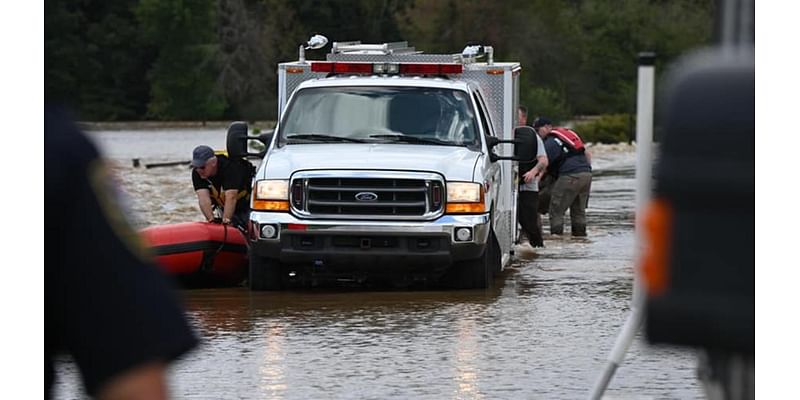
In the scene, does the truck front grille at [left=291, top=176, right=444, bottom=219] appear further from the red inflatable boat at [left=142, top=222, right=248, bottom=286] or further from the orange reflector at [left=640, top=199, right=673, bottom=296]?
the orange reflector at [left=640, top=199, right=673, bottom=296]

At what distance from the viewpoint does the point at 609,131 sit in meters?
77.2

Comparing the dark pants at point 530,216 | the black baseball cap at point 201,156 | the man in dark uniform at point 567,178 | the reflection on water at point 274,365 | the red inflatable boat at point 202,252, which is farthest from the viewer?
the man in dark uniform at point 567,178

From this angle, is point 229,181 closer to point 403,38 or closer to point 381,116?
point 381,116

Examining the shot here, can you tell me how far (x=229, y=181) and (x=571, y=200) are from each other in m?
6.71

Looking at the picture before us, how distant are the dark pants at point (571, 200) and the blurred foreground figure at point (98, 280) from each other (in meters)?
18.1

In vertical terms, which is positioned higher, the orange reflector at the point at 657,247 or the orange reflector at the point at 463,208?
the orange reflector at the point at 657,247

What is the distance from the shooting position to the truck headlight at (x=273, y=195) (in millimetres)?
13352

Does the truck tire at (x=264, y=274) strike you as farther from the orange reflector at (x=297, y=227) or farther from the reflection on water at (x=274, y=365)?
the reflection on water at (x=274, y=365)

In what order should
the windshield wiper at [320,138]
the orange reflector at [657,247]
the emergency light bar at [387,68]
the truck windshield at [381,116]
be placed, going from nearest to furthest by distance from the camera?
the orange reflector at [657,247], the windshield wiper at [320,138], the truck windshield at [381,116], the emergency light bar at [387,68]

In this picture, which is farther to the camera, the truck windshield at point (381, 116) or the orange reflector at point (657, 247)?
the truck windshield at point (381, 116)

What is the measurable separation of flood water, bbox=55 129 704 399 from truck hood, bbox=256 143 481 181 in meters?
0.99

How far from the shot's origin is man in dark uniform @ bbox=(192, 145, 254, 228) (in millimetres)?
14891

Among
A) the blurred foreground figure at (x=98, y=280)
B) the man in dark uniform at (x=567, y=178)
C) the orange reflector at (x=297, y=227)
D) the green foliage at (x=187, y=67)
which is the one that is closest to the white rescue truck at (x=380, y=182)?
the orange reflector at (x=297, y=227)

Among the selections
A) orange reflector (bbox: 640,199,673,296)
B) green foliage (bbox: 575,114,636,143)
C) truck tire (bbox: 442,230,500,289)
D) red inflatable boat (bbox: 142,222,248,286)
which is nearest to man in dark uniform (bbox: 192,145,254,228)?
red inflatable boat (bbox: 142,222,248,286)
